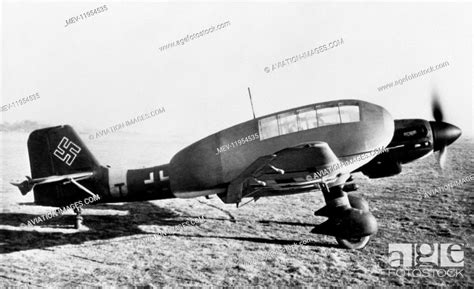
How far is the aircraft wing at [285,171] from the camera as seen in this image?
242 inches

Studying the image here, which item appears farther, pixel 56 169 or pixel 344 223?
pixel 56 169

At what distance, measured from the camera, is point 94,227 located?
7.96 meters

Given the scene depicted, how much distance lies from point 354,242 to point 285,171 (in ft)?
6.23

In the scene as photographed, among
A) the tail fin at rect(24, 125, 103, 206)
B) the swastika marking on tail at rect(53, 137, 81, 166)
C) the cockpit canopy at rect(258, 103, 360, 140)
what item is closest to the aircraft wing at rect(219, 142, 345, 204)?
the cockpit canopy at rect(258, 103, 360, 140)

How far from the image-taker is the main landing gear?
621 cm

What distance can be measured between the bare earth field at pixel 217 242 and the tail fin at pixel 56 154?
1.32m

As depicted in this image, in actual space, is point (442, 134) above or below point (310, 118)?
below

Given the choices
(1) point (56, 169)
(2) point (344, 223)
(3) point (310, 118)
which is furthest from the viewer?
(1) point (56, 169)

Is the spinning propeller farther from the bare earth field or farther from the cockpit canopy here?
the cockpit canopy

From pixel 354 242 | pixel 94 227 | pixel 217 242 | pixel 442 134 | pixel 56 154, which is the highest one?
pixel 56 154

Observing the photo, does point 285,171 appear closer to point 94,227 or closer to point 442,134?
point 442,134

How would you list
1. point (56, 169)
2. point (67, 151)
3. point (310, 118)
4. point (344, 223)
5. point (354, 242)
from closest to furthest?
point (344, 223) < point (354, 242) < point (310, 118) < point (56, 169) < point (67, 151)

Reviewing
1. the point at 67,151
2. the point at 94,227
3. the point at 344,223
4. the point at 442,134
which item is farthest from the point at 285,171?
the point at 67,151

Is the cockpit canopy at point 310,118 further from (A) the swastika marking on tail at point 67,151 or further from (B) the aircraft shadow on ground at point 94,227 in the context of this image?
(A) the swastika marking on tail at point 67,151
